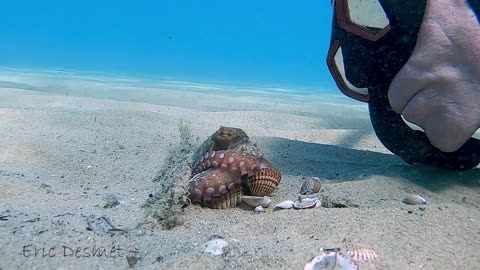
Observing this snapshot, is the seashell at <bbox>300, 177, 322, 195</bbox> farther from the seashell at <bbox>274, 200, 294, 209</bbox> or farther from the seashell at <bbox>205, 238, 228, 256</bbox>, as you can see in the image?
the seashell at <bbox>205, 238, 228, 256</bbox>

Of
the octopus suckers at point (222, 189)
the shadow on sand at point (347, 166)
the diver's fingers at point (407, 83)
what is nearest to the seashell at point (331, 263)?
the octopus suckers at point (222, 189)

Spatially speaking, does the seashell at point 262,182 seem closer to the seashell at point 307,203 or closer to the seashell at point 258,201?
the seashell at point 258,201

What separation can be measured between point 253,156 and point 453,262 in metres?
1.43

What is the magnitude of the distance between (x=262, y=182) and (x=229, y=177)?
24cm

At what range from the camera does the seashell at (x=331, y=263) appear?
1578 millimetres

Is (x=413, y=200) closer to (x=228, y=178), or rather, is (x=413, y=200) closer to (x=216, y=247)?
(x=228, y=178)

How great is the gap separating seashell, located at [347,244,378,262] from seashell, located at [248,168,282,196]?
0.96m

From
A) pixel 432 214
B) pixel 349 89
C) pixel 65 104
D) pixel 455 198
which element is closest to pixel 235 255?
pixel 432 214

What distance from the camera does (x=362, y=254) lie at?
1.66m

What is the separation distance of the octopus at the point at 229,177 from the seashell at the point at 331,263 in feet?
3.20

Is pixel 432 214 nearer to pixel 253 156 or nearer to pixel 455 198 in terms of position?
pixel 455 198

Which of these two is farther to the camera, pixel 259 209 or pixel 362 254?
pixel 259 209

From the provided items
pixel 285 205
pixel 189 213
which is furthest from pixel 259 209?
pixel 189 213

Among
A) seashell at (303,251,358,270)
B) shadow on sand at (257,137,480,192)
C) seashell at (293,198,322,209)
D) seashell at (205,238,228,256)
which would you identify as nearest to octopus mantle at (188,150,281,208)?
seashell at (293,198,322,209)
